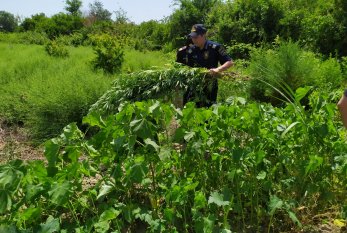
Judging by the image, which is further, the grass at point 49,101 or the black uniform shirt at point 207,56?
the grass at point 49,101

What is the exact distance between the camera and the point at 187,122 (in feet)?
8.32

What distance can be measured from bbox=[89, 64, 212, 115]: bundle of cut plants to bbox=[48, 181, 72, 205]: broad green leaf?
1.87 metres

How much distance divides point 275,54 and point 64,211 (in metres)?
4.63

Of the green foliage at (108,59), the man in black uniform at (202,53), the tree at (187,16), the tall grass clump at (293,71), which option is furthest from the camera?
the tree at (187,16)

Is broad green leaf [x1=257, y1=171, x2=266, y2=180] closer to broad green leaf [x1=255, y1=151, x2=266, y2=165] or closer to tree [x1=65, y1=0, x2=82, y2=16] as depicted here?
broad green leaf [x1=255, y1=151, x2=266, y2=165]

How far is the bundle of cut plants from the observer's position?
156 inches

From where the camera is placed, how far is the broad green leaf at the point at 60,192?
2.07 metres

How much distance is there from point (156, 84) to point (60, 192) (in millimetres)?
2081

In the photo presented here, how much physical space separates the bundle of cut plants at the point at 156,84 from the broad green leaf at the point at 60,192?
6.14ft

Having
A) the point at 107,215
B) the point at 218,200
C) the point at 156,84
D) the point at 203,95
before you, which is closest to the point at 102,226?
the point at 107,215

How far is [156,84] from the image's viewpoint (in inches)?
157

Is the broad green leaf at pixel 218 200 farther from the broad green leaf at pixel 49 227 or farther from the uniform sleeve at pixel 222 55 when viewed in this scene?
the uniform sleeve at pixel 222 55

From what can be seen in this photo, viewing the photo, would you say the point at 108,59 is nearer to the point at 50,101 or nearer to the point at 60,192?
the point at 50,101

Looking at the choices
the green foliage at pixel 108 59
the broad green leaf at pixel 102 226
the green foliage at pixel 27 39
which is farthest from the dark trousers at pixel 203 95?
the green foliage at pixel 27 39
